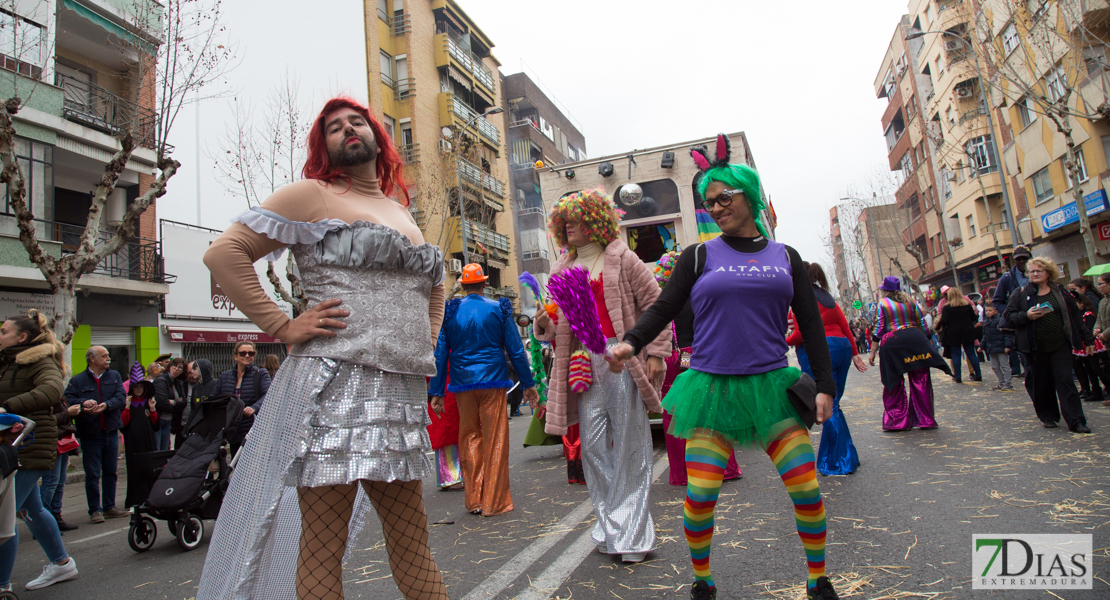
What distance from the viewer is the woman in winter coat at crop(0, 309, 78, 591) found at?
4.31 meters

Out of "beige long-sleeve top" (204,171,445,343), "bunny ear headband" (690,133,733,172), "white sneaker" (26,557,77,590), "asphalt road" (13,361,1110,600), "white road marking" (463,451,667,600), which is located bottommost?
"asphalt road" (13,361,1110,600)

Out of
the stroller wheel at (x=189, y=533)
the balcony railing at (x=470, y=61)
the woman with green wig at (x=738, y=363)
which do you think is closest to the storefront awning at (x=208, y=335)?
the stroller wheel at (x=189, y=533)

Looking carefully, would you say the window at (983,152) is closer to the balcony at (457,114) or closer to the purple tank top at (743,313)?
the balcony at (457,114)

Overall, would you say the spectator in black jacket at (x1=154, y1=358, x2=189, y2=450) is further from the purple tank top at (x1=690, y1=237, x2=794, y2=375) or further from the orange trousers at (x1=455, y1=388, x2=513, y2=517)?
the purple tank top at (x1=690, y1=237, x2=794, y2=375)

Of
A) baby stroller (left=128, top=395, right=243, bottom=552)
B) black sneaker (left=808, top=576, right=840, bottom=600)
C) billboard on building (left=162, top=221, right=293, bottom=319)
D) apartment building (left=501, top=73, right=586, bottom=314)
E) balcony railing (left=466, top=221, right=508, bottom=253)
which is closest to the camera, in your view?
black sneaker (left=808, top=576, right=840, bottom=600)

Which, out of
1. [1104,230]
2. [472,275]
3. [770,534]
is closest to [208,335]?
[472,275]

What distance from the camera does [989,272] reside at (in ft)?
112

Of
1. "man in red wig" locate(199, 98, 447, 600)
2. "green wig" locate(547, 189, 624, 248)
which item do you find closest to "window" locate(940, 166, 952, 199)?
"green wig" locate(547, 189, 624, 248)

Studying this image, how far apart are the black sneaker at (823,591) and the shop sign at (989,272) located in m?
36.3

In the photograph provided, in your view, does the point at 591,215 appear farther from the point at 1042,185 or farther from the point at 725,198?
the point at 1042,185

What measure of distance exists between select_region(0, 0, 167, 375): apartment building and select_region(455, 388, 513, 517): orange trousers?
1154 cm

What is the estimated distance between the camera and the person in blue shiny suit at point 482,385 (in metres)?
5.16

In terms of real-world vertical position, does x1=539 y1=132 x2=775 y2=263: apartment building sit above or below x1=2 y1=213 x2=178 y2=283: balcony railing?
below

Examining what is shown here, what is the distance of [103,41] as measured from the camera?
16.8 meters
